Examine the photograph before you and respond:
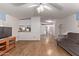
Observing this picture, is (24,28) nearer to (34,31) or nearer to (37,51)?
(34,31)

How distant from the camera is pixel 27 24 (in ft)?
33.1

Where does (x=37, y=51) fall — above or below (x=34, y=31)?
below

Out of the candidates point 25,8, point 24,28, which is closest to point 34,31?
point 24,28

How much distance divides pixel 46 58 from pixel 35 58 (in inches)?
4.9

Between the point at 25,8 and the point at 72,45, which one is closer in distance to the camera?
the point at 72,45

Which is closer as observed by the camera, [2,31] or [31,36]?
[2,31]

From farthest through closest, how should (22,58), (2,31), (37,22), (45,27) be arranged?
(45,27), (37,22), (2,31), (22,58)

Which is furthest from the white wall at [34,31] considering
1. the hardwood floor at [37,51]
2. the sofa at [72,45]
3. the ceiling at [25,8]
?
the sofa at [72,45]

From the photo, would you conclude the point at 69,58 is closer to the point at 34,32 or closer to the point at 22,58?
the point at 22,58

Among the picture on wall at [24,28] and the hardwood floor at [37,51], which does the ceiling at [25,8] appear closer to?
the hardwood floor at [37,51]

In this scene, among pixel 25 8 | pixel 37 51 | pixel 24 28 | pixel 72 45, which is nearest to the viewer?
pixel 72 45

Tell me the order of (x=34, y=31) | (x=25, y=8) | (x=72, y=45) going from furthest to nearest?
(x=34, y=31)
(x=25, y=8)
(x=72, y=45)

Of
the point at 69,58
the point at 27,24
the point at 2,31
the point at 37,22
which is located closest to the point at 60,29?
the point at 37,22

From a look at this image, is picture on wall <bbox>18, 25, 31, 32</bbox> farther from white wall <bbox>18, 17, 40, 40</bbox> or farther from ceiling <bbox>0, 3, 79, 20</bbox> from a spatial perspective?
ceiling <bbox>0, 3, 79, 20</bbox>
